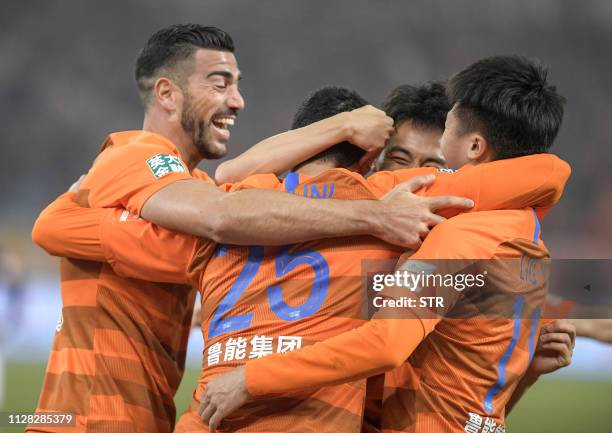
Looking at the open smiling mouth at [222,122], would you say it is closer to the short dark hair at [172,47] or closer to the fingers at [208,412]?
the short dark hair at [172,47]

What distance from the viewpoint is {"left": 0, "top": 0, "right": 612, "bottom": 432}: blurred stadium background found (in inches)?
490

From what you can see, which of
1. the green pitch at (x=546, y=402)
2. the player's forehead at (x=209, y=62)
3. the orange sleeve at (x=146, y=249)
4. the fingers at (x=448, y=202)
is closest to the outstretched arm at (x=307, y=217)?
the fingers at (x=448, y=202)

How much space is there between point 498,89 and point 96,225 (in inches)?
53.2

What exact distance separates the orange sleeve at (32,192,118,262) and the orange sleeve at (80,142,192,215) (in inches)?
2.2

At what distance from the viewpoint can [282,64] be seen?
14.1m

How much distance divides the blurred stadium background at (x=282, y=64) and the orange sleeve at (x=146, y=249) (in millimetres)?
9798

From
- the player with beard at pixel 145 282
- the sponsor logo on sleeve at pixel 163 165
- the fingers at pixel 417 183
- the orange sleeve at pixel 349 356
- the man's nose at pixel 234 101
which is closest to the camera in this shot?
the orange sleeve at pixel 349 356

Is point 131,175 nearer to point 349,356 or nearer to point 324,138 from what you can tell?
point 324,138

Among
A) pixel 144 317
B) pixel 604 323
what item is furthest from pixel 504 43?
pixel 144 317

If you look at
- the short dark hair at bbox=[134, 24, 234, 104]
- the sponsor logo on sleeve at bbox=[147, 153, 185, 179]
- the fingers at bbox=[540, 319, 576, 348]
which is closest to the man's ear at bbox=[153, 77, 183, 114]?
the short dark hair at bbox=[134, 24, 234, 104]

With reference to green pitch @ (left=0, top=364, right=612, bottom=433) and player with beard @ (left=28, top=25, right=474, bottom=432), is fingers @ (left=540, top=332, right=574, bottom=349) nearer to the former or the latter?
player with beard @ (left=28, top=25, right=474, bottom=432)

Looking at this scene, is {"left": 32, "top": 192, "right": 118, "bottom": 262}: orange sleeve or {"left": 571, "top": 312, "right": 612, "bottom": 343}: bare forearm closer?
{"left": 32, "top": 192, "right": 118, "bottom": 262}: orange sleeve

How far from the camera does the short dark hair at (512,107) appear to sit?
2.28 m

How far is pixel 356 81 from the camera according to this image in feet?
45.5
